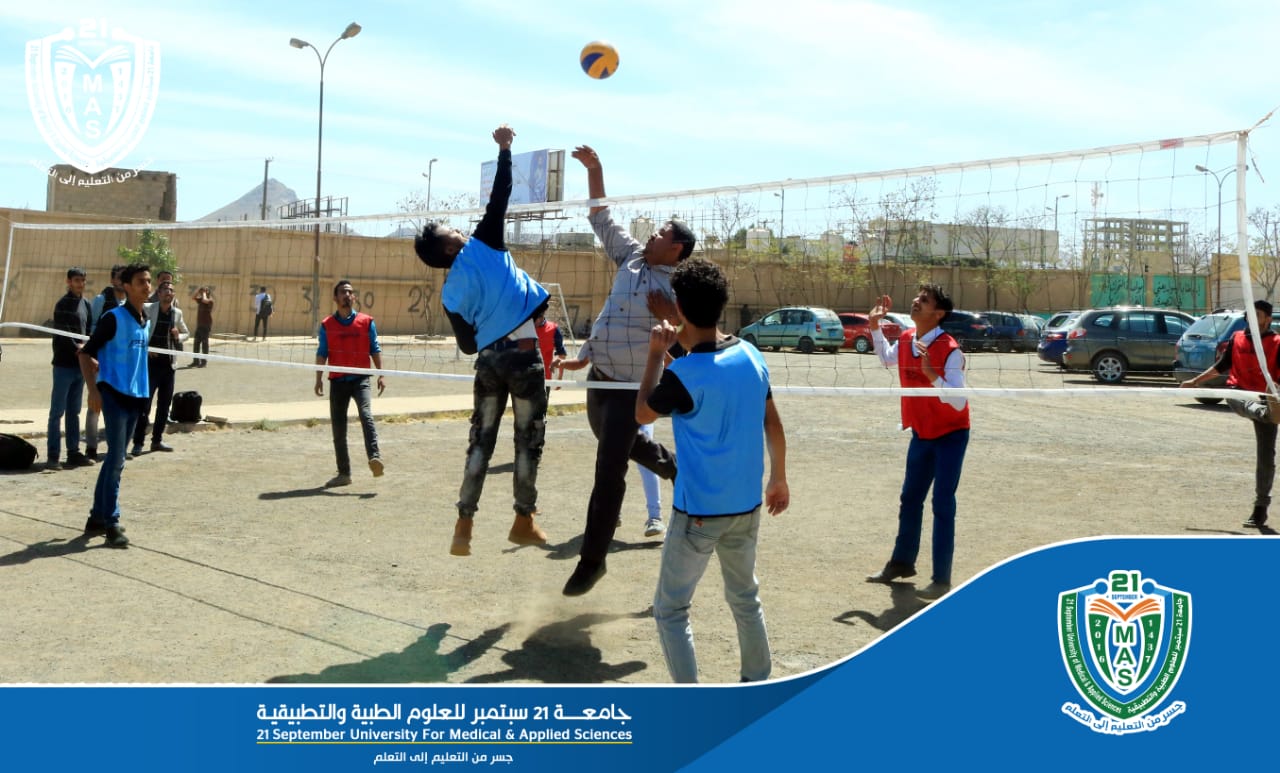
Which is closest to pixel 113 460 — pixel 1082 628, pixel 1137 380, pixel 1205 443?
pixel 1082 628

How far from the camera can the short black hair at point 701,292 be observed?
13.7ft

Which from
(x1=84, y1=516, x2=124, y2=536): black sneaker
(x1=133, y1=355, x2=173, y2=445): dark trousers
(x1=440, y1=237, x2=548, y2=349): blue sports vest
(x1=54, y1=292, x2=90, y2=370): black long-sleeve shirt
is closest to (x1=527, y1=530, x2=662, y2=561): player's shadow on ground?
(x1=440, y1=237, x2=548, y2=349): blue sports vest

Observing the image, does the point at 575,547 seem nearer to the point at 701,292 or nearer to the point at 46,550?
the point at 46,550

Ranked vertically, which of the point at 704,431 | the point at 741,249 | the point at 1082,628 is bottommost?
the point at 1082,628

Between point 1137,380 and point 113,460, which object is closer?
point 113,460

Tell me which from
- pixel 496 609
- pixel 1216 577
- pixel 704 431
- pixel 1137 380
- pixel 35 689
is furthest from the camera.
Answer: pixel 1137 380

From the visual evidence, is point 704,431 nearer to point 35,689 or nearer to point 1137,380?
point 35,689

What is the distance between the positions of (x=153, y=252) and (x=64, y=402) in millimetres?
27558

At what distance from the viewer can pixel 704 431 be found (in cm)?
415

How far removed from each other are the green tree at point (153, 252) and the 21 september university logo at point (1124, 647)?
114ft

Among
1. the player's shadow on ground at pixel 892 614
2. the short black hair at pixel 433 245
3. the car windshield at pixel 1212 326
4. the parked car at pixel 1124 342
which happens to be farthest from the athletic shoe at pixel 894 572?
the parked car at pixel 1124 342

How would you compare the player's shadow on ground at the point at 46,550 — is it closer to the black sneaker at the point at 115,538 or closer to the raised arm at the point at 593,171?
the black sneaker at the point at 115,538

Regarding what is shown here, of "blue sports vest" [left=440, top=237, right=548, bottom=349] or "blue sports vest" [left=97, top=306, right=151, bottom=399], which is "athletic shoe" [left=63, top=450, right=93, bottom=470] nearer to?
"blue sports vest" [left=97, top=306, right=151, bottom=399]

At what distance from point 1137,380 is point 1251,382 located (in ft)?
45.3
